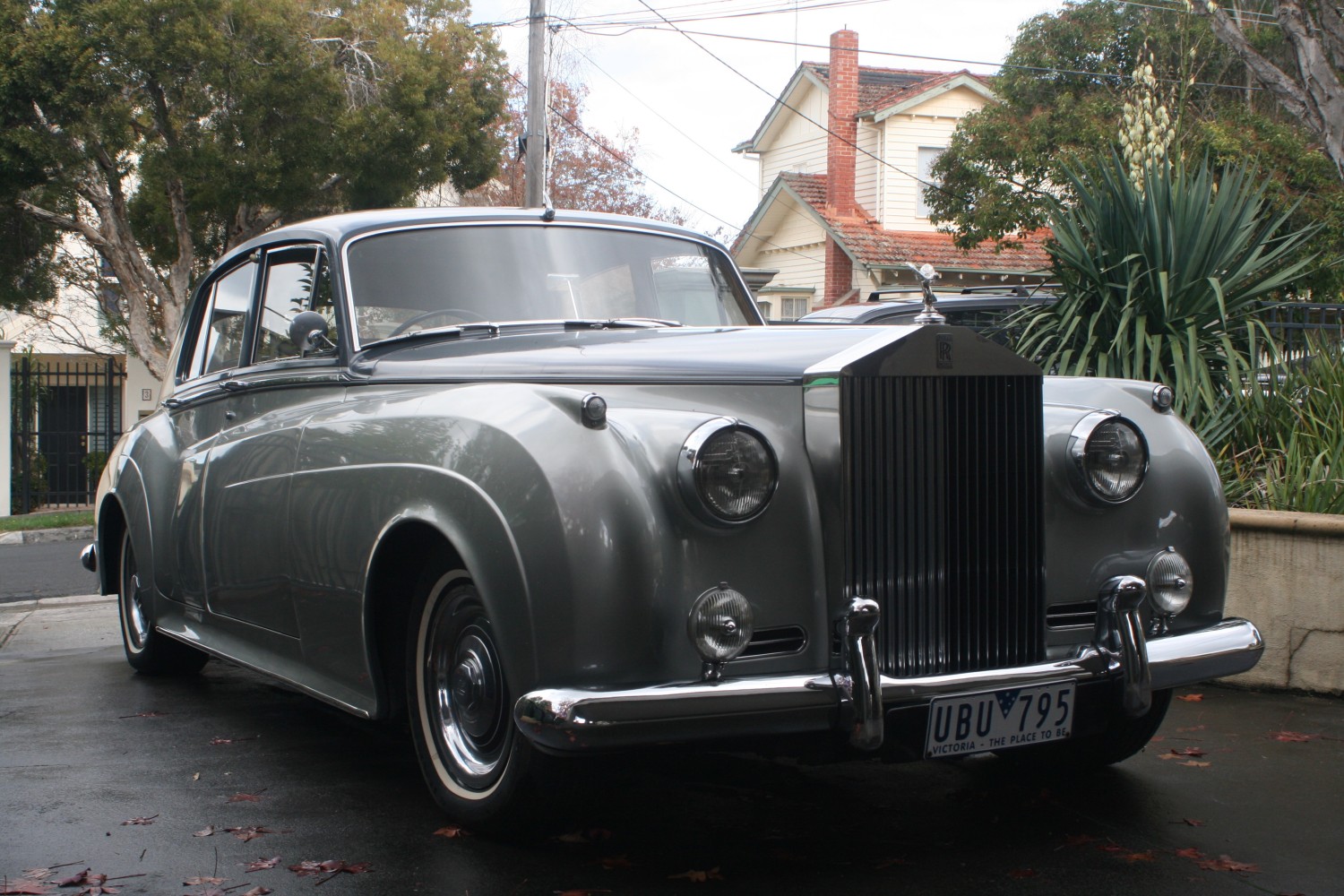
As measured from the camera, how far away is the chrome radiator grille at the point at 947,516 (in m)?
3.40

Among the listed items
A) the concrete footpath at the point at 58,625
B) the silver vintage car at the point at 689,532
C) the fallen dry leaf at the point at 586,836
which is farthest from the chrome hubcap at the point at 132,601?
the fallen dry leaf at the point at 586,836

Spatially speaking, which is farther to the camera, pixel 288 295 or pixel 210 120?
pixel 210 120

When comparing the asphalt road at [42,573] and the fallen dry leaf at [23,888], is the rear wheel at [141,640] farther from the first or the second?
the asphalt road at [42,573]

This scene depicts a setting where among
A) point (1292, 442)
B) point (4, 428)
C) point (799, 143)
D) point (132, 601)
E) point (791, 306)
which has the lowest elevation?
point (132, 601)

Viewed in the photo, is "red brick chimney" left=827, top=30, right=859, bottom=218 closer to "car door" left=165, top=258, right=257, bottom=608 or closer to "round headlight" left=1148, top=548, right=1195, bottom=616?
"car door" left=165, top=258, right=257, bottom=608

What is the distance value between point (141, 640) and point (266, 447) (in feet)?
6.93

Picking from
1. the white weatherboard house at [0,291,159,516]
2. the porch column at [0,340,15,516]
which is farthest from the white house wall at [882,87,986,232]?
the porch column at [0,340,15,516]

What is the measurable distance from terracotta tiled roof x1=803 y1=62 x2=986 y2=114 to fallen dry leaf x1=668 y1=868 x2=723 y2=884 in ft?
88.8

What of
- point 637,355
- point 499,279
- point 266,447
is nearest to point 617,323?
point 499,279

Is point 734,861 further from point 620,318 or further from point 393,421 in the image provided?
point 620,318

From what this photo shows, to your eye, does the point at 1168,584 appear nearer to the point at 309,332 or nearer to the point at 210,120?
the point at 309,332

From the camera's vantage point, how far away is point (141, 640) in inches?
249

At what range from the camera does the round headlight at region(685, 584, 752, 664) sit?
10.3 ft

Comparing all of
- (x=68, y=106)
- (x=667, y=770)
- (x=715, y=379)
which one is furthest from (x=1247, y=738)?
(x=68, y=106)
